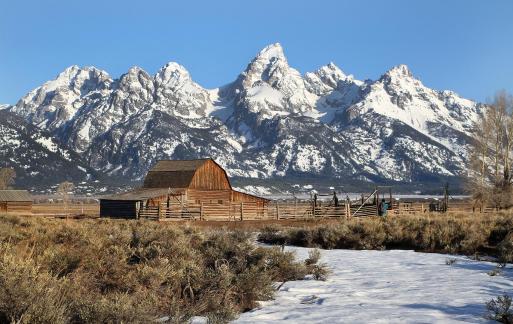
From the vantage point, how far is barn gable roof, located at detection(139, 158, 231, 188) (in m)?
52.6

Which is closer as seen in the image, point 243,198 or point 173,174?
point 173,174

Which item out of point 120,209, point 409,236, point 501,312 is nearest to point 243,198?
point 120,209

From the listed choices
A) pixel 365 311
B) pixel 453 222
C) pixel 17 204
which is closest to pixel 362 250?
pixel 453 222

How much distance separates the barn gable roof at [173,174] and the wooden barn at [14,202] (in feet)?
46.2

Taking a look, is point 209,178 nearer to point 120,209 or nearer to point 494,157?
point 120,209

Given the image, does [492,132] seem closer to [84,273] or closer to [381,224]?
[381,224]

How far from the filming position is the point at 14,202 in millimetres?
57344

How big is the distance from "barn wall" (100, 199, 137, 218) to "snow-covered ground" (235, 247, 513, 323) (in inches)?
1406

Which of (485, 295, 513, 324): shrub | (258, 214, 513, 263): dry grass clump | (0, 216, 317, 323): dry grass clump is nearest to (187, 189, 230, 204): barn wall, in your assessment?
(258, 214, 513, 263): dry grass clump

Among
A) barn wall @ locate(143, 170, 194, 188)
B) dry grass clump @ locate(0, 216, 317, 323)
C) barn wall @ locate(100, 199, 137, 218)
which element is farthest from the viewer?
barn wall @ locate(143, 170, 194, 188)

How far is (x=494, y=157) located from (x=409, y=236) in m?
34.7

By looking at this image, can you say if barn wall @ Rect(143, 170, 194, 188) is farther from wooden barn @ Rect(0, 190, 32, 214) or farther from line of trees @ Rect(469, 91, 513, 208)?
line of trees @ Rect(469, 91, 513, 208)

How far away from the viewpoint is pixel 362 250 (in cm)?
1501

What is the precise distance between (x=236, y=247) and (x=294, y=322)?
3.81 m
